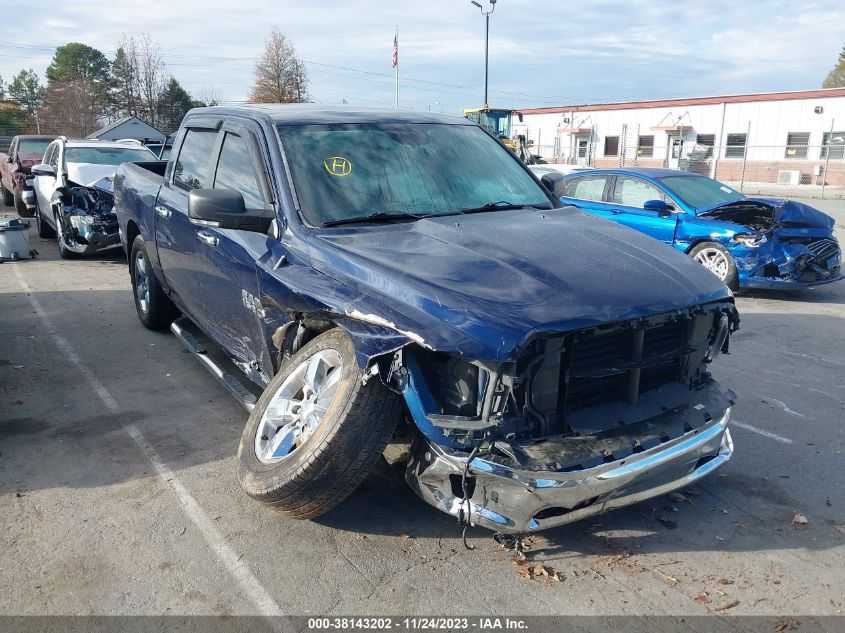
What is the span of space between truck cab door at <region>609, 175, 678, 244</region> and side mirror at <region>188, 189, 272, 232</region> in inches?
264

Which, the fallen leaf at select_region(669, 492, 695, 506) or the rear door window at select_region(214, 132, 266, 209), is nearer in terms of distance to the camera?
the fallen leaf at select_region(669, 492, 695, 506)

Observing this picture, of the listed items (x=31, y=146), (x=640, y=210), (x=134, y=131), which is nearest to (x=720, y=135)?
(x=134, y=131)

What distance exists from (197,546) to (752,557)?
2.60m

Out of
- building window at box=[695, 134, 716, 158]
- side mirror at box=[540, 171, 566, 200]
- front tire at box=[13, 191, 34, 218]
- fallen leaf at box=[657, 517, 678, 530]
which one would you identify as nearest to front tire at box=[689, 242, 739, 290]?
side mirror at box=[540, 171, 566, 200]

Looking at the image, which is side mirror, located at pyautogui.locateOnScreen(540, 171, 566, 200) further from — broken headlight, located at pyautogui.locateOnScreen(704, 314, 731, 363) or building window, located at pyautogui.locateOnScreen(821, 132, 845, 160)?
building window, located at pyautogui.locateOnScreen(821, 132, 845, 160)

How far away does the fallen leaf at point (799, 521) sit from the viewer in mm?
3502

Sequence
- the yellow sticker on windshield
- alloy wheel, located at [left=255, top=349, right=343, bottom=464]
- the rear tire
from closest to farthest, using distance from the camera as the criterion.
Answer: alloy wheel, located at [left=255, top=349, right=343, bottom=464], the yellow sticker on windshield, the rear tire

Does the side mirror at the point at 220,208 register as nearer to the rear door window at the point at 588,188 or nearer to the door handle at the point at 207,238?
the door handle at the point at 207,238

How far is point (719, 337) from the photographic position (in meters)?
3.55

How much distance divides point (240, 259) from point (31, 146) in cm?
1565

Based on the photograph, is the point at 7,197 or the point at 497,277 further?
the point at 7,197

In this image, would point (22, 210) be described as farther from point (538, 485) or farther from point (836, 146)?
point (836, 146)

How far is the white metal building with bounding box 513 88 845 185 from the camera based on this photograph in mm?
32156

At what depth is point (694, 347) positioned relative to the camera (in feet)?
11.2
